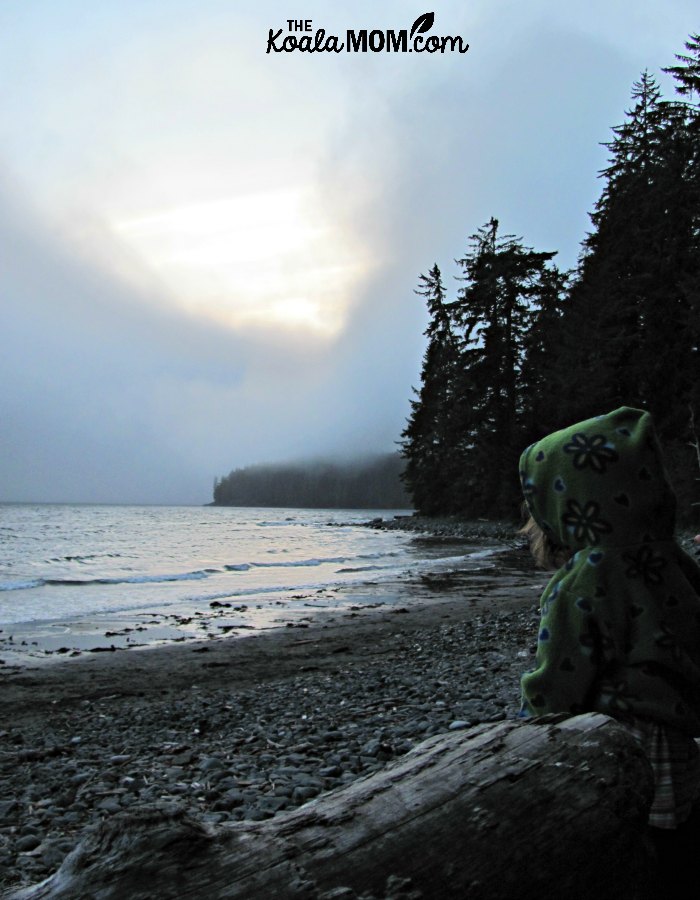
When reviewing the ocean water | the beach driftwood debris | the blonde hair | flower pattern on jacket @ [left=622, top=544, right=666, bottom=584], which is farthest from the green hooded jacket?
the ocean water

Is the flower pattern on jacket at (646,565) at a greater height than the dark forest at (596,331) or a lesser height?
lesser

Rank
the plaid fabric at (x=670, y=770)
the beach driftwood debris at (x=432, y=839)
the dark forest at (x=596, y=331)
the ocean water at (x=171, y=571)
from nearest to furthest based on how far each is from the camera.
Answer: the beach driftwood debris at (x=432, y=839)
the plaid fabric at (x=670, y=770)
the ocean water at (x=171, y=571)
the dark forest at (x=596, y=331)

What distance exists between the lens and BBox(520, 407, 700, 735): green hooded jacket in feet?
7.72

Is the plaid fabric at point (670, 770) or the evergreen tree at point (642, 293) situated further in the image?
the evergreen tree at point (642, 293)

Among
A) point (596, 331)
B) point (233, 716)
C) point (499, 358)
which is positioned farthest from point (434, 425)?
point (233, 716)

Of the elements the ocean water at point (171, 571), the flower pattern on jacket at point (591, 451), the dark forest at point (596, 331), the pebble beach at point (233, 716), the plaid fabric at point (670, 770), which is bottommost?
the ocean water at point (171, 571)

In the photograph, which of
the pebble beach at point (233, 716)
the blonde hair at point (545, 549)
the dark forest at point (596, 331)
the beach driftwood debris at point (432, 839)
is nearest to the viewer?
the beach driftwood debris at point (432, 839)

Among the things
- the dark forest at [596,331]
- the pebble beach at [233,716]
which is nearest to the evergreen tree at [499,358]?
the dark forest at [596,331]

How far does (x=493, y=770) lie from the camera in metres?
1.90

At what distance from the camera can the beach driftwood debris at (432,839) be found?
162 cm

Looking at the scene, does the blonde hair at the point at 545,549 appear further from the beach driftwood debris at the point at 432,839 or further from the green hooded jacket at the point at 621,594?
the beach driftwood debris at the point at 432,839

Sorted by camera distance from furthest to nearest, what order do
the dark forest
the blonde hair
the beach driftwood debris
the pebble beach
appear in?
the dark forest → the pebble beach → the blonde hair → the beach driftwood debris

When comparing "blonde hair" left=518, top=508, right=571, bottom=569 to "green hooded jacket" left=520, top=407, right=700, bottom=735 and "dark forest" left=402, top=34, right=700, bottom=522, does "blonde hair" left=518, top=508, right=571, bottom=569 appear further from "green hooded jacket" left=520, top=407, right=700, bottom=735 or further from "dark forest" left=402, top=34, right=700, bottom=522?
"dark forest" left=402, top=34, right=700, bottom=522

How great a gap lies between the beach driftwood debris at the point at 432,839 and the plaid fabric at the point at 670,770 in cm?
37
